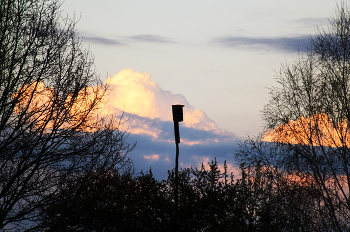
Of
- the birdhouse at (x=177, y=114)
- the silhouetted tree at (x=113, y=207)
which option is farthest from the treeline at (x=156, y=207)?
the birdhouse at (x=177, y=114)

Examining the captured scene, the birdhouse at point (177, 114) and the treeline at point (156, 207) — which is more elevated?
the birdhouse at point (177, 114)

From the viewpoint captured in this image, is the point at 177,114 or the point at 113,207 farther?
the point at 177,114

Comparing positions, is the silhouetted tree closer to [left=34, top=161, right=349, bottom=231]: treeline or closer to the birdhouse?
[left=34, top=161, right=349, bottom=231]: treeline

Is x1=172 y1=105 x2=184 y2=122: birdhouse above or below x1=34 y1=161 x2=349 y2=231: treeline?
above

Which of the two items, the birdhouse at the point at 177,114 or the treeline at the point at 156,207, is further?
the birdhouse at the point at 177,114

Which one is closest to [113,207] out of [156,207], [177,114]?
[156,207]

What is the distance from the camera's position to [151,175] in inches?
412

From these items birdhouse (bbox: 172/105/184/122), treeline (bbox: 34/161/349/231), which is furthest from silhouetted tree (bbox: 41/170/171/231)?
birdhouse (bbox: 172/105/184/122)

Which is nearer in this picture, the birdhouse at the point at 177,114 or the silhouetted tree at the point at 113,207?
the silhouetted tree at the point at 113,207

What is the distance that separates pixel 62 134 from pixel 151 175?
296 centimetres

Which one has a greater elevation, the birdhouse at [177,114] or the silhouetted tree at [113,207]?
the birdhouse at [177,114]

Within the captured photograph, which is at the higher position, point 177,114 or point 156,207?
point 177,114

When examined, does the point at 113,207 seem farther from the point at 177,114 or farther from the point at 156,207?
the point at 177,114

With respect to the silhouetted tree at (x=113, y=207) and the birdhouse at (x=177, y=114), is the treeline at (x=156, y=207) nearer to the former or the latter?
the silhouetted tree at (x=113, y=207)
